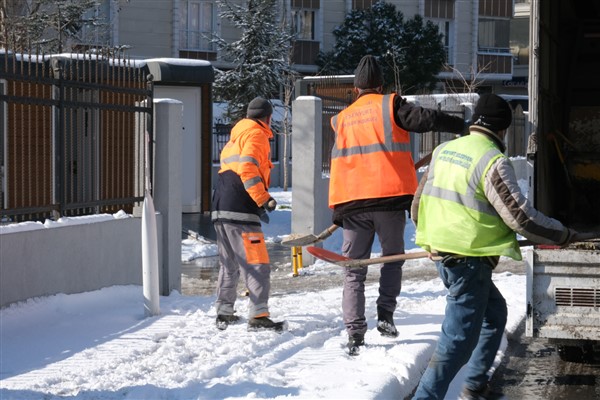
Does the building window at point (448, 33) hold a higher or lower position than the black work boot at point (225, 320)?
higher

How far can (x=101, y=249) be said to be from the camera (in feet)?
32.8

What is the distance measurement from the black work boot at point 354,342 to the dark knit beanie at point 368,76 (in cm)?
174

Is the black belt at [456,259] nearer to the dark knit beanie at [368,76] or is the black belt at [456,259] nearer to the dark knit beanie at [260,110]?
the dark knit beanie at [368,76]

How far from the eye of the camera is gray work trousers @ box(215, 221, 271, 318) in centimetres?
862

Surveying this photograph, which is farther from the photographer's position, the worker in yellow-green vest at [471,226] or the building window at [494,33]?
the building window at [494,33]

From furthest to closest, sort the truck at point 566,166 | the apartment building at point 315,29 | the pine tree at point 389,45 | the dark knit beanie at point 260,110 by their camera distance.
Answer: the pine tree at point 389,45 < the apartment building at point 315,29 < the dark knit beanie at point 260,110 < the truck at point 566,166

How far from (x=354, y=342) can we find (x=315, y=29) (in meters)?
37.5

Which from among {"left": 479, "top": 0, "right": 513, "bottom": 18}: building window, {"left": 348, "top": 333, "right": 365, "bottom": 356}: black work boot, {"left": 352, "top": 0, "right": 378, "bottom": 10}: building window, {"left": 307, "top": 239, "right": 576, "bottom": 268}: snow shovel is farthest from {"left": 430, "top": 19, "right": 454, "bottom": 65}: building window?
{"left": 307, "top": 239, "right": 576, "bottom": 268}: snow shovel

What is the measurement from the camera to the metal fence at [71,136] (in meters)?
9.08

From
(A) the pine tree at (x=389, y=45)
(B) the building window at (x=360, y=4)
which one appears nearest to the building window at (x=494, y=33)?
(B) the building window at (x=360, y=4)

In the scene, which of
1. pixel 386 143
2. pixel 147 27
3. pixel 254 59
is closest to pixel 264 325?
pixel 386 143

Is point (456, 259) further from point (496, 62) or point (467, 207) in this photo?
point (496, 62)

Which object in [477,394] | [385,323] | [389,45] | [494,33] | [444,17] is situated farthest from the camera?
[494,33]

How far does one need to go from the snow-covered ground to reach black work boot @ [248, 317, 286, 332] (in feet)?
0.31
